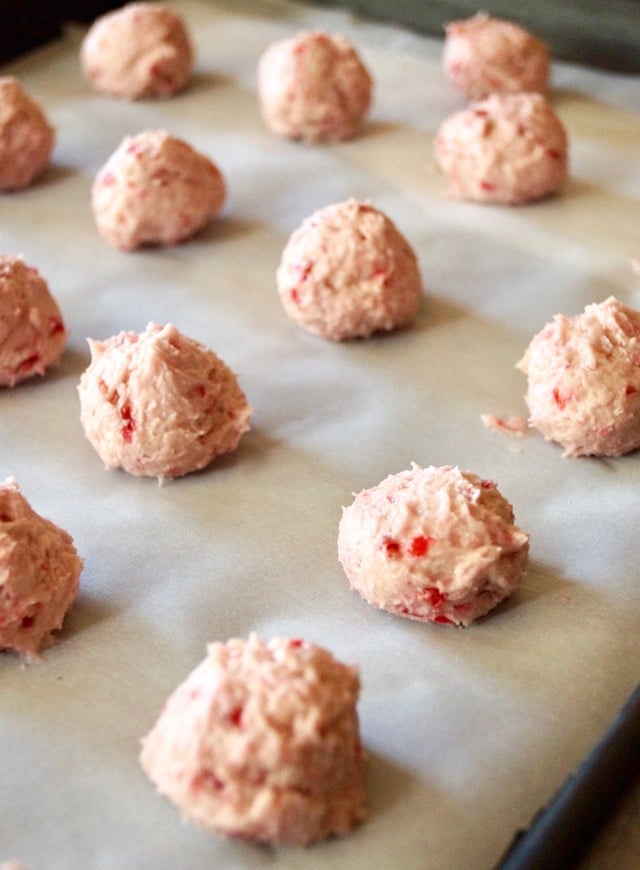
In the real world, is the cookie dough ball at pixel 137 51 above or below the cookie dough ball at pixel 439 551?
above

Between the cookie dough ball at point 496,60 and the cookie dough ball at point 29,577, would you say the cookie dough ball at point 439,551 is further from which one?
the cookie dough ball at point 496,60

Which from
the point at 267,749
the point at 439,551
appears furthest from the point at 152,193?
the point at 267,749

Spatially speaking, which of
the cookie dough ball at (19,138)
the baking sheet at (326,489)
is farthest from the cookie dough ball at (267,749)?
the cookie dough ball at (19,138)

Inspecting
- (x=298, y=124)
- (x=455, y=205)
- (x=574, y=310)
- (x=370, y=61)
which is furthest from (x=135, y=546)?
(x=370, y=61)

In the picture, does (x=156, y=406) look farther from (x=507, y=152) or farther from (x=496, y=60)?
(x=496, y=60)

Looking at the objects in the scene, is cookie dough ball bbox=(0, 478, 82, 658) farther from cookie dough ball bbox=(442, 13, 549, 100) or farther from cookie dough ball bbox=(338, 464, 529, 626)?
cookie dough ball bbox=(442, 13, 549, 100)

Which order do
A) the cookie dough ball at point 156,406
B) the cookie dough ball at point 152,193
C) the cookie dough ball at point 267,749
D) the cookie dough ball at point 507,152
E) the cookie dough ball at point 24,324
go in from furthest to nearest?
the cookie dough ball at point 507,152
the cookie dough ball at point 152,193
the cookie dough ball at point 24,324
the cookie dough ball at point 156,406
the cookie dough ball at point 267,749
